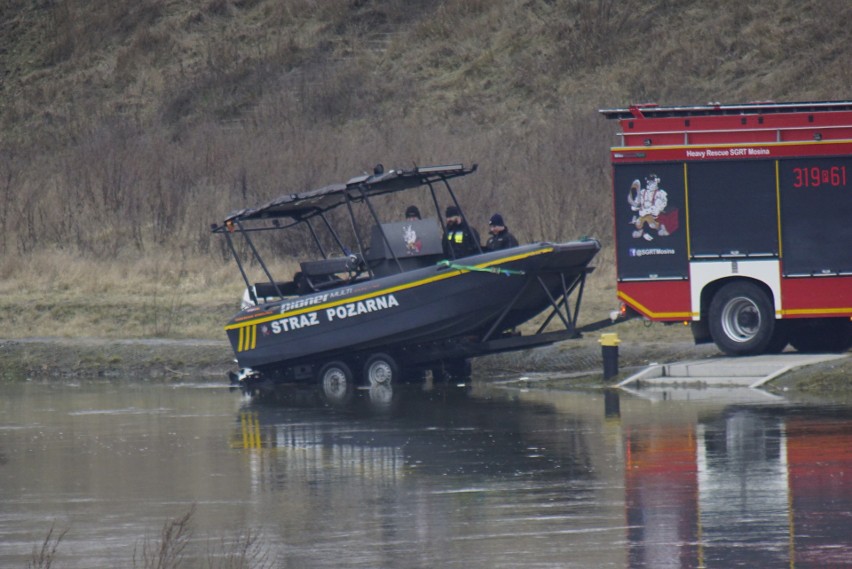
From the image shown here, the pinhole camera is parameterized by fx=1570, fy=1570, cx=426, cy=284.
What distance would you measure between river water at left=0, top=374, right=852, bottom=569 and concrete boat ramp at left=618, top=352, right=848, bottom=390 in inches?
20.5

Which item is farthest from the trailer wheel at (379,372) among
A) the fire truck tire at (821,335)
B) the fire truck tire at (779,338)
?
the fire truck tire at (821,335)

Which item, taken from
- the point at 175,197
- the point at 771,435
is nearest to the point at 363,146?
the point at 175,197

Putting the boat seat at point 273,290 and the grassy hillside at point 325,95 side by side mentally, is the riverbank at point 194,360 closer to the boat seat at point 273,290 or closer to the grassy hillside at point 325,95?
the boat seat at point 273,290

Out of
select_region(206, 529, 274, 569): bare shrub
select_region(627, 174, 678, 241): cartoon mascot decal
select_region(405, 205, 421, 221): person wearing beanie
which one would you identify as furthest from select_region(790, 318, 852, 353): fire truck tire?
select_region(206, 529, 274, 569): bare shrub

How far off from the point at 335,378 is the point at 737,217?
5296 mm

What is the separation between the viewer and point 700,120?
62.8 feet

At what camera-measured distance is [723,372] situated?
18.1 metres

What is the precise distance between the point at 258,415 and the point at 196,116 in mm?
29471

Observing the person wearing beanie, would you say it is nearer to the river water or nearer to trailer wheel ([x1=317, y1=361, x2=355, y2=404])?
trailer wheel ([x1=317, y1=361, x2=355, y2=404])

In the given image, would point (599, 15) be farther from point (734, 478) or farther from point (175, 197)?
point (734, 478)

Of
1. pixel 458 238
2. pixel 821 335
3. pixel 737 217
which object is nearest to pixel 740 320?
pixel 737 217

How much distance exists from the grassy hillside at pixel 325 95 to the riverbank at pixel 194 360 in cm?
359

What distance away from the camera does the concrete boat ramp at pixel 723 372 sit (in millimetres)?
17797

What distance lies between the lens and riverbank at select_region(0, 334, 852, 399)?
20125 millimetres
